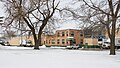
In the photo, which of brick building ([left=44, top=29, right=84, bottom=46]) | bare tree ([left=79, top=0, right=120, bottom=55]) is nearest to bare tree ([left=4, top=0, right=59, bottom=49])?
bare tree ([left=79, top=0, right=120, bottom=55])

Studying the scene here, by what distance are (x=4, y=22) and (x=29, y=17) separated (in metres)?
4.49

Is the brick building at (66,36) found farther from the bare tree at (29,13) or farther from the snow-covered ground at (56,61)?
→ the snow-covered ground at (56,61)

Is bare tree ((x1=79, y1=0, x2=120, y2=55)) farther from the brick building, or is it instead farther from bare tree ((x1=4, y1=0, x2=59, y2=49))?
the brick building

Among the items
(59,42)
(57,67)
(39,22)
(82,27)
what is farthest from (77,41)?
(57,67)

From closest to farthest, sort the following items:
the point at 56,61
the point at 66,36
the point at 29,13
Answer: the point at 56,61 < the point at 29,13 < the point at 66,36

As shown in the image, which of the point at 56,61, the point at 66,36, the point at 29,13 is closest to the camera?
the point at 56,61

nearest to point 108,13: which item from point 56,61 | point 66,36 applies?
point 56,61

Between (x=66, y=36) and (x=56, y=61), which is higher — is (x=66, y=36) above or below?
above

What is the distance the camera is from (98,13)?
29656 mm

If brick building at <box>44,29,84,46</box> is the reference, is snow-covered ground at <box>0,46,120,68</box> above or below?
below

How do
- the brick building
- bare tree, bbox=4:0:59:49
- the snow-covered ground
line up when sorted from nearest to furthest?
the snow-covered ground, bare tree, bbox=4:0:59:49, the brick building

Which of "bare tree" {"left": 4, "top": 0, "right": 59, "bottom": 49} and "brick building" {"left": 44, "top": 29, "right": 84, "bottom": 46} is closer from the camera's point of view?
Result: "bare tree" {"left": 4, "top": 0, "right": 59, "bottom": 49}

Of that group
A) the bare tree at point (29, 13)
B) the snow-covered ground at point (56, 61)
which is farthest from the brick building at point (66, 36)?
the snow-covered ground at point (56, 61)

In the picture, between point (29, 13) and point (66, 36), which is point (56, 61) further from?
point (66, 36)
